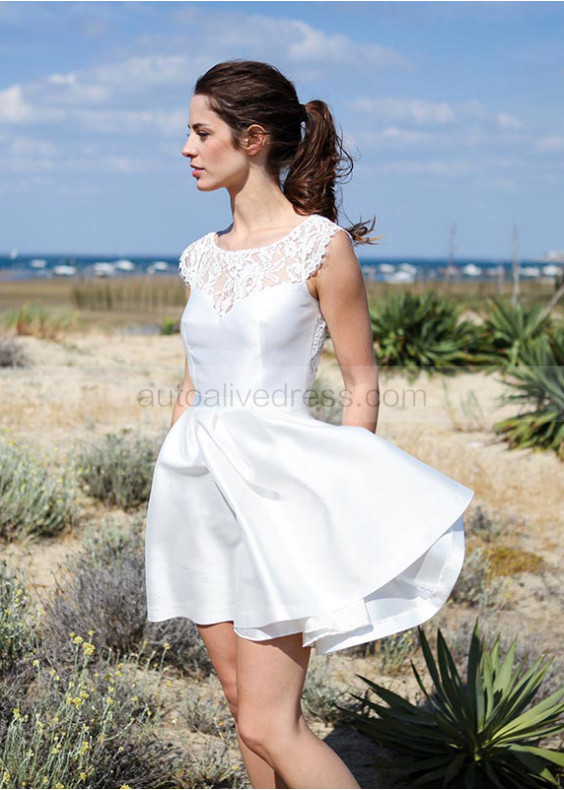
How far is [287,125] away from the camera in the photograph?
8.38 feet

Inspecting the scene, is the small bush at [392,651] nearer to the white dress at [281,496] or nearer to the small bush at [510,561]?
the small bush at [510,561]

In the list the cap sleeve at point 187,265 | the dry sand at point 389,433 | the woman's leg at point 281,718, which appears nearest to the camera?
the woman's leg at point 281,718

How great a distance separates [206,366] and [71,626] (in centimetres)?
198

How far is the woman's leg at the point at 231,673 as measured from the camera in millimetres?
2459

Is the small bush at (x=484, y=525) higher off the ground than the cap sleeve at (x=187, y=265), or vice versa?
the cap sleeve at (x=187, y=265)

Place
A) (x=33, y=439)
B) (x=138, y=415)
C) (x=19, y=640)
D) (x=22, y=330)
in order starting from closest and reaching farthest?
1. (x=19, y=640)
2. (x=33, y=439)
3. (x=138, y=415)
4. (x=22, y=330)

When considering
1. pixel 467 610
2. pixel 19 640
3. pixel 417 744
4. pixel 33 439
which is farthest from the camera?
pixel 33 439

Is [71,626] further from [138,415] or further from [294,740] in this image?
[138,415]

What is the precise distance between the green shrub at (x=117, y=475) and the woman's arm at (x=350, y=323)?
12.4 ft

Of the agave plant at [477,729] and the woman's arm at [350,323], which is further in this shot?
the agave plant at [477,729]

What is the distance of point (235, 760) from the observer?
137 inches

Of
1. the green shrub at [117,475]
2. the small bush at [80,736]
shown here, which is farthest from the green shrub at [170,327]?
the small bush at [80,736]

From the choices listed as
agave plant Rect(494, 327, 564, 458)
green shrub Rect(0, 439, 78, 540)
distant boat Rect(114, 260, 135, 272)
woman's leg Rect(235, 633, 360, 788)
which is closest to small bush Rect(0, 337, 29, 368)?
green shrub Rect(0, 439, 78, 540)

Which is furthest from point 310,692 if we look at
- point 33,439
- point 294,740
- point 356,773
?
point 33,439
